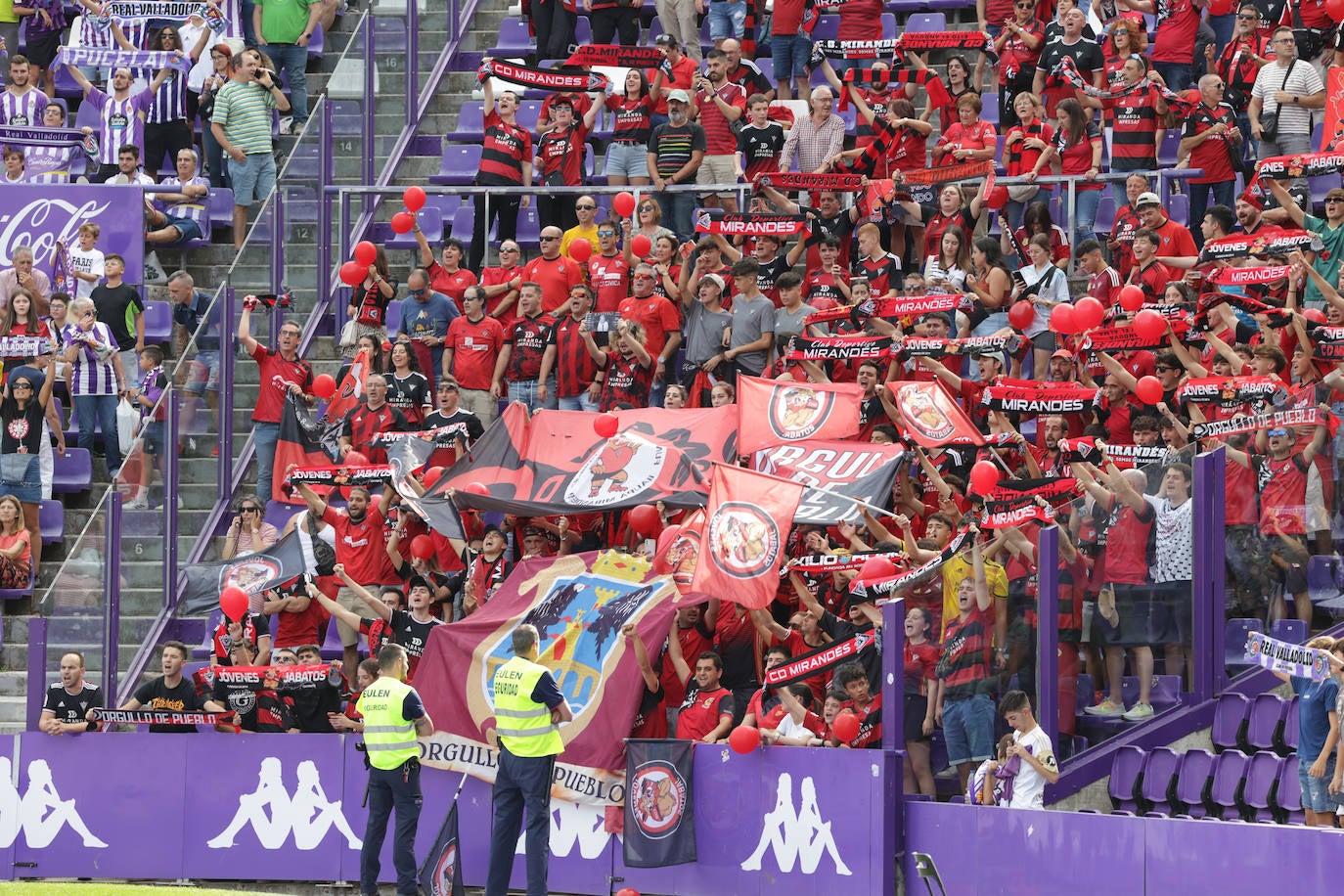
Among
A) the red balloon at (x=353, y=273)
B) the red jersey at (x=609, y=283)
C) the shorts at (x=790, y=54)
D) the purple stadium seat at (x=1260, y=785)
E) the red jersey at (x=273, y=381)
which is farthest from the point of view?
the shorts at (x=790, y=54)

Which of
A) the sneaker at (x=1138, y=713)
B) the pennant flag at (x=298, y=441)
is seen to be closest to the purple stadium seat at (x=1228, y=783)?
the sneaker at (x=1138, y=713)

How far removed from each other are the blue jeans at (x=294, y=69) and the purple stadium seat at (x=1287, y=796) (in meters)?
15.6

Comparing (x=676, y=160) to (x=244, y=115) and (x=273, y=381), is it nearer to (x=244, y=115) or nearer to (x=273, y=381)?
(x=273, y=381)

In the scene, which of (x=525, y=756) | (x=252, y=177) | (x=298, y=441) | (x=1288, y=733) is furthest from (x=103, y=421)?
(x=1288, y=733)

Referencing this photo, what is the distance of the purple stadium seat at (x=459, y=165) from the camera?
82.5 feet

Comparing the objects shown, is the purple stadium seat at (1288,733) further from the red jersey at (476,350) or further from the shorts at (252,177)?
the shorts at (252,177)

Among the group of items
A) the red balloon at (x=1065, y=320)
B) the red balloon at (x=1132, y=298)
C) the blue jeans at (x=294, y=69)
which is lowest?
the red balloon at (x=1065, y=320)

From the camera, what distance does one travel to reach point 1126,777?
15453 mm

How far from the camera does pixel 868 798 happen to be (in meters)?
15.6

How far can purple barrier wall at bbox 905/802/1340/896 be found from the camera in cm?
1255

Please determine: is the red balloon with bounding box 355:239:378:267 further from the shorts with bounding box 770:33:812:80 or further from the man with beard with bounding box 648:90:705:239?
the shorts with bounding box 770:33:812:80

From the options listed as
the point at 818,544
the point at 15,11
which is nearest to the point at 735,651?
the point at 818,544

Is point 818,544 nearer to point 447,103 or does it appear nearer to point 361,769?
point 361,769

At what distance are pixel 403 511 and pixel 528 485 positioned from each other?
3.89 feet
